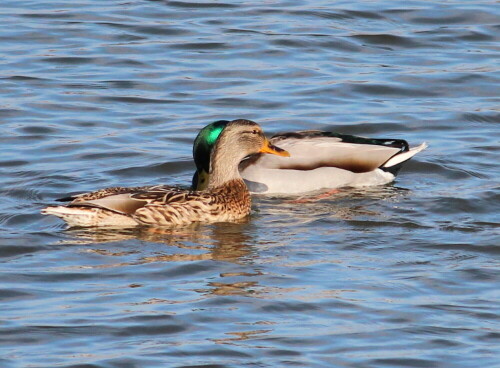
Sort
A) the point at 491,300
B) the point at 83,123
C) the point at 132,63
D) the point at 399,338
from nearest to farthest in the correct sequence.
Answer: the point at 399,338 → the point at 491,300 → the point at 83,123 → the point at 132,63

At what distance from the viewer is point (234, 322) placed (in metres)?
8.57

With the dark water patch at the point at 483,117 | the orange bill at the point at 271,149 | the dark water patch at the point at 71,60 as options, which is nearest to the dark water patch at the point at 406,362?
the orange bill at the point at 271,149

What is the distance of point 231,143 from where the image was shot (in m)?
11.7

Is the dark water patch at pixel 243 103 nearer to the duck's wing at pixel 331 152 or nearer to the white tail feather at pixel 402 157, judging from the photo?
the duck's wing at pixel 331 152

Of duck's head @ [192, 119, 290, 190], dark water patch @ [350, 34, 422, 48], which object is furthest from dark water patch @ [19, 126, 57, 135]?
dark water patch @ [350, 34, 422, 48]

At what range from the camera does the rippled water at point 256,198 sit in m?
8.31

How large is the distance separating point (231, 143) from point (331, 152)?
54.9 inches

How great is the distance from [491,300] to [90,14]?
11.1 metres

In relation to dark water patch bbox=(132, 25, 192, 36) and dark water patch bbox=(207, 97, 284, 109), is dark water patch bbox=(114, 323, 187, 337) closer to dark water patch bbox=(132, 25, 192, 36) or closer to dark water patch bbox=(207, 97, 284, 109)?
dark water patch bbox=(207, 97, 284, 109)

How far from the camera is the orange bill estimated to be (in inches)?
469

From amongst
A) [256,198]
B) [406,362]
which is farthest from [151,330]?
[256,198]

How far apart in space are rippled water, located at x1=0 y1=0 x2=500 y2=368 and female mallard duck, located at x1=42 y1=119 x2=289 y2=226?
0.59ft

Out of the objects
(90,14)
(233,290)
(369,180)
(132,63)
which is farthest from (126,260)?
(90,14)

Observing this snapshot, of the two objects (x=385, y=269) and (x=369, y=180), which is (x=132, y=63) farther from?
(x=385, y=269)
